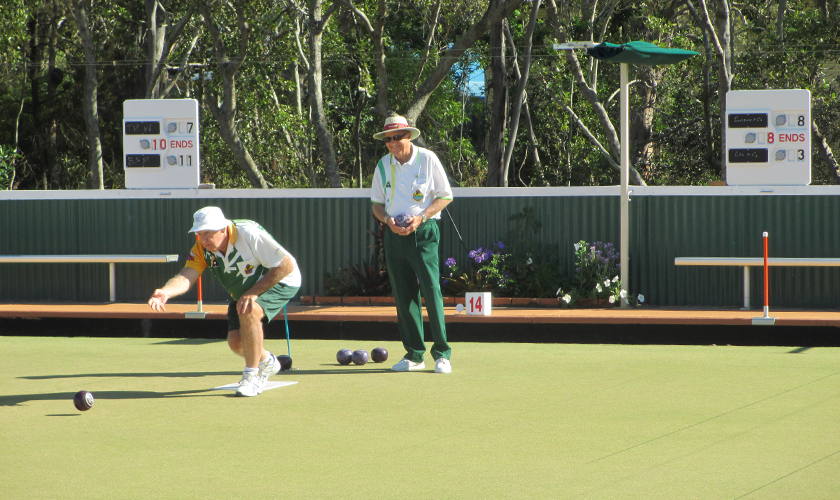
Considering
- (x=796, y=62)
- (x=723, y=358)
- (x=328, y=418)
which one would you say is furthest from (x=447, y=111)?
(x=328, y=418)

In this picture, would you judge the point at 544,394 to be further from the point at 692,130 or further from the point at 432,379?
the point at 692,130

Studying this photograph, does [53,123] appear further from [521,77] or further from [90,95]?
[521,77]

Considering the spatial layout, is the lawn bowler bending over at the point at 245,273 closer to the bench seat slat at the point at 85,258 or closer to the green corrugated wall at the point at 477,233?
the green corrugated wall at the point at 477,233

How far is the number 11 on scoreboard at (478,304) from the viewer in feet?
28.6

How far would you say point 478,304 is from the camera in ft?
28.7

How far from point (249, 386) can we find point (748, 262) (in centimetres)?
533

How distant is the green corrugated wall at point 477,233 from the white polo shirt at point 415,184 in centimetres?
378

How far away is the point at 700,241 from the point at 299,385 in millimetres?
5168

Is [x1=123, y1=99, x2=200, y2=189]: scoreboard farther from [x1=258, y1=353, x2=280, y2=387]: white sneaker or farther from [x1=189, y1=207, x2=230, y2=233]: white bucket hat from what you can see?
[x1=189, y1=207, x2=230, y2=233]: white bucket hat

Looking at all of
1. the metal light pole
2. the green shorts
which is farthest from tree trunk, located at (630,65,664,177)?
the green shorts

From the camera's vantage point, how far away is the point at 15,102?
2886 centimetres

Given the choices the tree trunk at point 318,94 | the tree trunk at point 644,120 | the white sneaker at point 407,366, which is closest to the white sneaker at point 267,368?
the white sneaker at point 407,366

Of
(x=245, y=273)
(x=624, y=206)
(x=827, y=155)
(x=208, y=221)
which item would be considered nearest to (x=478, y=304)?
(x=624, y=206)

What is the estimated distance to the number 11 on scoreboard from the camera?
871 centimetres
